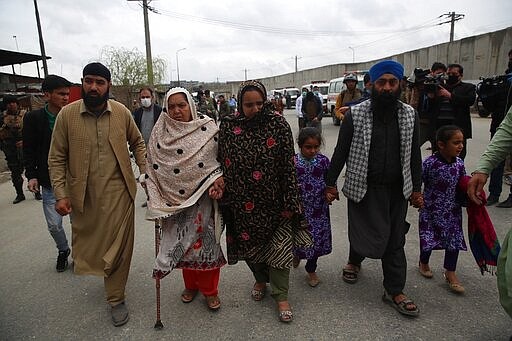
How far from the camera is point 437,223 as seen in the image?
275 centimetres

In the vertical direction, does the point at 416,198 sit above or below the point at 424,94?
below

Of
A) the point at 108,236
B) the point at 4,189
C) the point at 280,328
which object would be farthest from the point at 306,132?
the point at 4,189

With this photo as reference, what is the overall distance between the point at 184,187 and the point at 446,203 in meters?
1.99

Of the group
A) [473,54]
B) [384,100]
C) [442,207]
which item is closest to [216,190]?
[384,100]

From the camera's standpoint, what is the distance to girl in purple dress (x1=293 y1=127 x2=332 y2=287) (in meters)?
2.74

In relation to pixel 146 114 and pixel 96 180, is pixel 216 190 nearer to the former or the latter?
pixel 96 180

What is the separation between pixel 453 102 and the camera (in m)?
4.32

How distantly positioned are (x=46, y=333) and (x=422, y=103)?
4.67 m

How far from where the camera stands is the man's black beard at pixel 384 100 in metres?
2.29

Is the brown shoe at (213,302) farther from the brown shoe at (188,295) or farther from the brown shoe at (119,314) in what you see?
the brown shoe at (119,314)

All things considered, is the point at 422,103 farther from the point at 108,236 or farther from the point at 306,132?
the point at 108,236

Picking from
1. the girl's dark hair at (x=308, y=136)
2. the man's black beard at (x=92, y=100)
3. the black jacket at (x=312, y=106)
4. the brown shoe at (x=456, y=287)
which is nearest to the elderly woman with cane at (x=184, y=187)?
the man's black beard at (x=92, y=100)

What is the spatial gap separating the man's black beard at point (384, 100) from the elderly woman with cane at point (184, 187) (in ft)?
3.63

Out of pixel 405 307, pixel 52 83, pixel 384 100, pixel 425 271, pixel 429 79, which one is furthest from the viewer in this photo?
pixel 429 79
